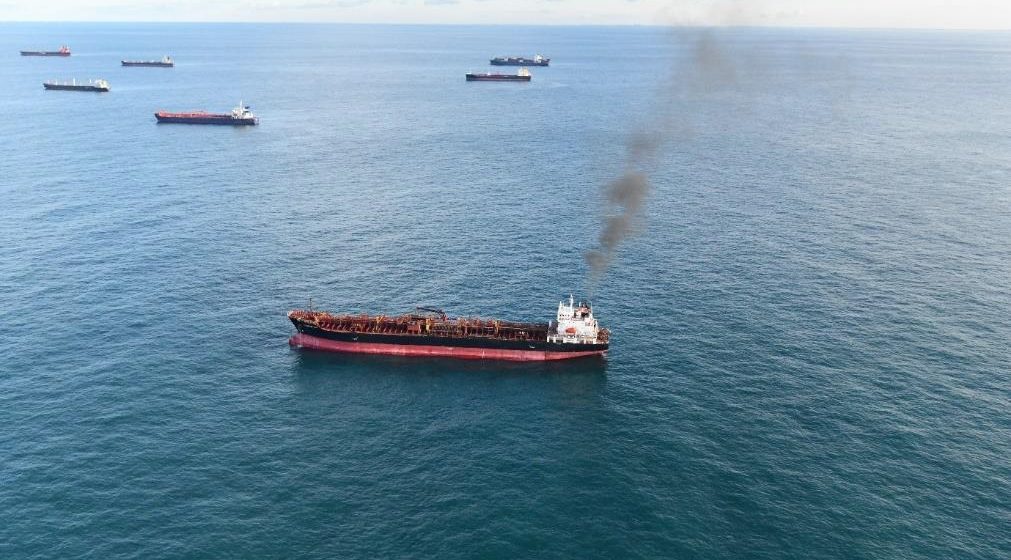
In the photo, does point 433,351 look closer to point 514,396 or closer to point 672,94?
point 514,396

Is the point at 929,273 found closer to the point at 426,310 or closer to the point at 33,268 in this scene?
the point at 426,310

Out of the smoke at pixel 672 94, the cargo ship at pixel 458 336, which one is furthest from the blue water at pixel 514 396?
the cargo ship at pixel 458 336

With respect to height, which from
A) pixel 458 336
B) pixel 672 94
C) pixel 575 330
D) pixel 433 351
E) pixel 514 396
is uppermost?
pixel 672 94

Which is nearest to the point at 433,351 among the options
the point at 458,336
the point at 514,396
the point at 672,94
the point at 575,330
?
the point at 458,336

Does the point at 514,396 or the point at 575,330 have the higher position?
the point at 575,330

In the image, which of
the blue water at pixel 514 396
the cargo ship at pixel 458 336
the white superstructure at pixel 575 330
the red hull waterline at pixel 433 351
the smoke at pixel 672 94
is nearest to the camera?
the blue water at pixel 514 396

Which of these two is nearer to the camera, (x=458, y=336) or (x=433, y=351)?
(x=458, y=336)

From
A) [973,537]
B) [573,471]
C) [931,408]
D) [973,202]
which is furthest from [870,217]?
[573,471]

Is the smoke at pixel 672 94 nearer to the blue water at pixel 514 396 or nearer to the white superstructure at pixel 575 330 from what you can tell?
A: the blue water at pixel 514 396

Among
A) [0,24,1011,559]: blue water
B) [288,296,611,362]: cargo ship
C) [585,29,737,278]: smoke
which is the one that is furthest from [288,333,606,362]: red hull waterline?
[585,29,737,278]: smoke
